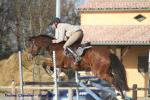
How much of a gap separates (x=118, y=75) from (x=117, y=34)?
14.6 meters

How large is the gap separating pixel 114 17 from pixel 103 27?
892 mm

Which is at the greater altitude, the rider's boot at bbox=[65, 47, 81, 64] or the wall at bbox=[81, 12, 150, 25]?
the wall at bbox=[81, 12, 150, 25]

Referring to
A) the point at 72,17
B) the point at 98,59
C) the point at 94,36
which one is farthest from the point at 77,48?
the point at 72,17

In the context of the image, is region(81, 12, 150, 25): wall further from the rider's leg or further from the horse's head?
the rider's leg

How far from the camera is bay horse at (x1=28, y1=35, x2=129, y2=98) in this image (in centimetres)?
1443

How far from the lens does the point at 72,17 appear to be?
160 ft

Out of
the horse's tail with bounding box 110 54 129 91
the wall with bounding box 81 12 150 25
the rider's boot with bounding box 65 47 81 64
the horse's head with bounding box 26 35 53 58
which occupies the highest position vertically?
the wall with bounding box 81 12 150 25

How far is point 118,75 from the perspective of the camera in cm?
1443

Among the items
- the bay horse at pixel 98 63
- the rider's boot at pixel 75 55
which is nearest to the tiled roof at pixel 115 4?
the bay horse at pixel 98 63

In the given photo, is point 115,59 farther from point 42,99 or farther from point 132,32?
point 132,32

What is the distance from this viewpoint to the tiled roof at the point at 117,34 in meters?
28.0

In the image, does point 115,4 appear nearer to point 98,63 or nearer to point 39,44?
point 39,44

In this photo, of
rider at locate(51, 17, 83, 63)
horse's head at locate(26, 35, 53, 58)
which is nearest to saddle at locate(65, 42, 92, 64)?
rider at locate(51, 17, 83, 63)

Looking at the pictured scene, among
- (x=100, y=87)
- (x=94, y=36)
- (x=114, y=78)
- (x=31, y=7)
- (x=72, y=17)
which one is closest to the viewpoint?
(x=100, y=87)
